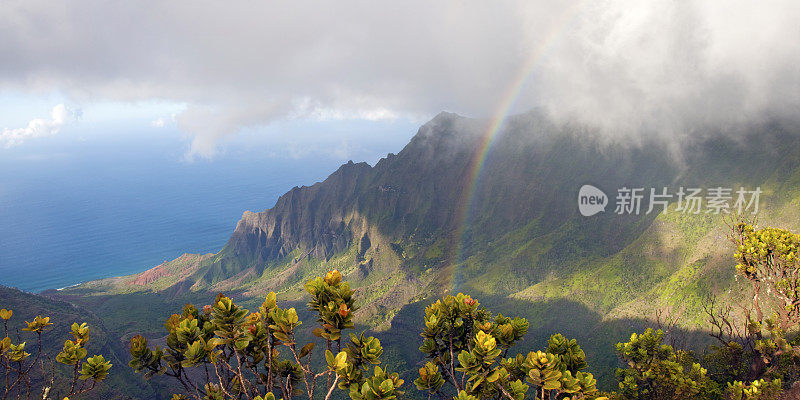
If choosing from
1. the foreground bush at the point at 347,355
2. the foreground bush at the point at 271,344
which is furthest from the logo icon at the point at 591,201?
the foreground bush at the point at 271,344

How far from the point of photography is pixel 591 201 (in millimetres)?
132750

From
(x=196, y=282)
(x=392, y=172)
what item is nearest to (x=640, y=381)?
(x=392, y=172)

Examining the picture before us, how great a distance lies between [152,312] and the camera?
12900 cm

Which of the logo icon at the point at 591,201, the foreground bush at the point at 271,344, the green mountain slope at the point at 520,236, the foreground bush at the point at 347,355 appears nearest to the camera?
the foreground bush at the point at 271,344

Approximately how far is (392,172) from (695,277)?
13312 centimetres

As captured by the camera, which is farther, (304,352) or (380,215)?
(380,215)

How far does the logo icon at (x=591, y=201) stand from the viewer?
129m

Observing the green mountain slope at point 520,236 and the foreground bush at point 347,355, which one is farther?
the green mountain slope at point 520,236

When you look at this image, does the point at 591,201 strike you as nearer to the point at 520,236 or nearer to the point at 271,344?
the point at 520,236

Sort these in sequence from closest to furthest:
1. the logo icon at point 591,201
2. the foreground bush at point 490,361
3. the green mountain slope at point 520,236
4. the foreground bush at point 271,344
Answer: the foreground bush at point 271,344, the foreground bush at point 490,361, the green mountain slope at point 520,236, the logo icon at point 591,201

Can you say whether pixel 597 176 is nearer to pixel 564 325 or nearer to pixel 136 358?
pixel 564 325

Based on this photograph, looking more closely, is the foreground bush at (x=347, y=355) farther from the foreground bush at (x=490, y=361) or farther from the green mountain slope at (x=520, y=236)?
the green mountain slope at (x=520, y=236)

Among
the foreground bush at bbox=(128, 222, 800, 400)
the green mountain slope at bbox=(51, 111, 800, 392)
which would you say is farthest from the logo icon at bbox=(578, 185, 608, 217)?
the foreground bush at bbox=(128, 222, 800, 400)

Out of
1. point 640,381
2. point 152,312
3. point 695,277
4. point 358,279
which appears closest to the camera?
point 640,381
